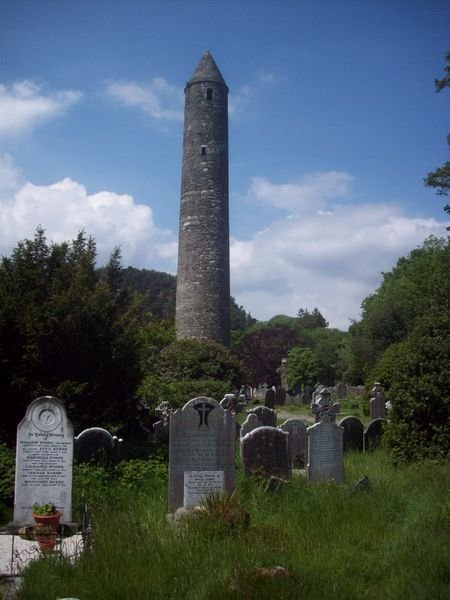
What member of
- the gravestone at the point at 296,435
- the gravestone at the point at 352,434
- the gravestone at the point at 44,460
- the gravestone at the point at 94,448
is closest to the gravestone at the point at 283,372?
the gravestone at the point at 352,434

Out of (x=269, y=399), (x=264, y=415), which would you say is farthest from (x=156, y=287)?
(x=264, y=415)

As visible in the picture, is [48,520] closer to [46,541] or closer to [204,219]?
[46,541]

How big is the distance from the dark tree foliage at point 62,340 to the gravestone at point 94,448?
1.15m

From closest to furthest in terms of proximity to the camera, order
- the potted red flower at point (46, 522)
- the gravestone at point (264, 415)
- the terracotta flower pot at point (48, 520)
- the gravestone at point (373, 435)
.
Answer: the potted red flower at point (46, 522) < the terracotta flower pot at point (48, 520) < the gravestone at point (373, 435) < the gravestone at point (264, 415)

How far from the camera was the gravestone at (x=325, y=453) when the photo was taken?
10062 millimetres

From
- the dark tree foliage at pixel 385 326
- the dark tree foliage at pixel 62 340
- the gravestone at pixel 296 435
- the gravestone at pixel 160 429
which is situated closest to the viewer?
the dark tree foliage at pixel 62 340

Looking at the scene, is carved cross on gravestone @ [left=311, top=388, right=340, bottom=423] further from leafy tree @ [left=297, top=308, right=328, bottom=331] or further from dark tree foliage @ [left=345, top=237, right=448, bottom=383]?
leafy tree @ [left=297, top=308, right=328, bottom=331]

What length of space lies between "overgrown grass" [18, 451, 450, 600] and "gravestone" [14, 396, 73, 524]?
52 centimetres

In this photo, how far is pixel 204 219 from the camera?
29.9 metres

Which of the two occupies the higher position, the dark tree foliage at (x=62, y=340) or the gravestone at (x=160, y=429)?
the dark tree foliage at (x=62, y=340)

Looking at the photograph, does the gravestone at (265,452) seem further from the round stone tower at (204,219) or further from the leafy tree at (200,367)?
the round stone tower at (204,219)

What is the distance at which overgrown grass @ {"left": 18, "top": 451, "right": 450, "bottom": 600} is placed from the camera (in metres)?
5.02

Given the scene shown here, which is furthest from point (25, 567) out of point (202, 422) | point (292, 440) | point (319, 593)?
point (292, 440)

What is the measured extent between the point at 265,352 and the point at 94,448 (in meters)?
43.6
